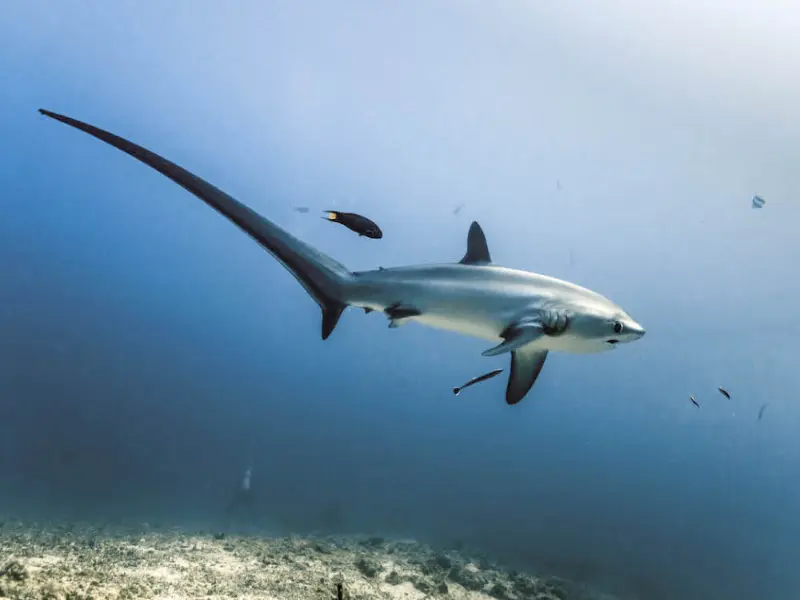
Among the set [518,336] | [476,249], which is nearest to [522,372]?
[518,336]

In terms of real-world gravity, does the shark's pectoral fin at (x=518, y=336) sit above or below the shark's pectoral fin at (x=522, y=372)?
above

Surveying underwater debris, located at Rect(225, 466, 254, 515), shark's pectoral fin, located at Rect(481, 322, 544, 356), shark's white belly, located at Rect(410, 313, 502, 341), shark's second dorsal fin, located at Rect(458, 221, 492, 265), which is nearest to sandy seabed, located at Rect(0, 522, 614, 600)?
shark's white belly, located at Rect(410, 313, 502, 341)

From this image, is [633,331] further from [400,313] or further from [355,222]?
[355,222]

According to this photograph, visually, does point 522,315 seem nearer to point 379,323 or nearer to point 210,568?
point 210,568

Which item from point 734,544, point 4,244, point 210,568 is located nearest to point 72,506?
point 210,568

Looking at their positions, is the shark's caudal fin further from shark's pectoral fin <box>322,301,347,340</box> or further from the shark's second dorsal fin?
the shark's second dorsal fin

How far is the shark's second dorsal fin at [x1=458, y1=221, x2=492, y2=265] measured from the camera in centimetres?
453

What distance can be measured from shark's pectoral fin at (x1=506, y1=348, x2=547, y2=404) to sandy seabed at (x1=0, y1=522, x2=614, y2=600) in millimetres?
3399

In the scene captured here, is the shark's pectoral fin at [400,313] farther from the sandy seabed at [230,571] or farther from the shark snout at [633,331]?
the sandy seabed at [230,571]

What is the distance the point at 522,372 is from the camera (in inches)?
193

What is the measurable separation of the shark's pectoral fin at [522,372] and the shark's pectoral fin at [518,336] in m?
0.78

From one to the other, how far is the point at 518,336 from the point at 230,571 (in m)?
5.43

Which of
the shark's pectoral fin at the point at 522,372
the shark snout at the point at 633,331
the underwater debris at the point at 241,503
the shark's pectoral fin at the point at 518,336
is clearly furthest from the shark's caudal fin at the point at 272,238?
the underwater debris at the point at 241,503

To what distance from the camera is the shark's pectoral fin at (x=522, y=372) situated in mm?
4855
